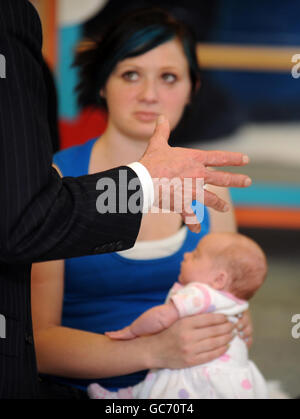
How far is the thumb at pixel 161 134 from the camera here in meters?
1.15

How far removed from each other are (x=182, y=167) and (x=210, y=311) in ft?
2.02

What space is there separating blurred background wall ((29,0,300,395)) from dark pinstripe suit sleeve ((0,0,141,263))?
3.26 metres

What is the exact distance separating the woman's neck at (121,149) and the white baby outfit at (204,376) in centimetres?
46

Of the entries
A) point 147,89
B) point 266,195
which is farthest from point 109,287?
point 266,195

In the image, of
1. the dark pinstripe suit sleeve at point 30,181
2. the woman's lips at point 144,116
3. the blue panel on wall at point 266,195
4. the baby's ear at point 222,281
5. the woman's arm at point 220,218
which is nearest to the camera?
the dark pinstripe suit sleeve at point 30,181

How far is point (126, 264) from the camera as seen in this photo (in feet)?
5.59

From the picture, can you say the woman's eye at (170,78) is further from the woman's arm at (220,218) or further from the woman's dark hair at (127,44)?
the woman's arm at (220,218)

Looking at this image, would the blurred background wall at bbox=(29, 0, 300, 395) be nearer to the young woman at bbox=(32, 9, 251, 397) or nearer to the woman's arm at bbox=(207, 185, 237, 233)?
the woman's arm at bbox=(207, 185, 237, 233)

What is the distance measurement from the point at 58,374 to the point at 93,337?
0.47 ft

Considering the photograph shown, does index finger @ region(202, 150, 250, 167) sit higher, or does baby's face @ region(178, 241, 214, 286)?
index finger @ region(202, 150, 250, 167)

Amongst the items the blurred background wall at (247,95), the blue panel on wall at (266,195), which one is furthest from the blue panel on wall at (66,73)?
the blue panel on wall at (266,195)

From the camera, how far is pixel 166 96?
1.84 meters

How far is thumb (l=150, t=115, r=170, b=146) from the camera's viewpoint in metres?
1.15

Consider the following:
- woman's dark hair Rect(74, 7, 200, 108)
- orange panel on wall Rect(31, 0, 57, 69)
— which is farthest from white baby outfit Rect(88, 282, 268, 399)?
orange panel on wall Rect(31, 0, 57, 69)
